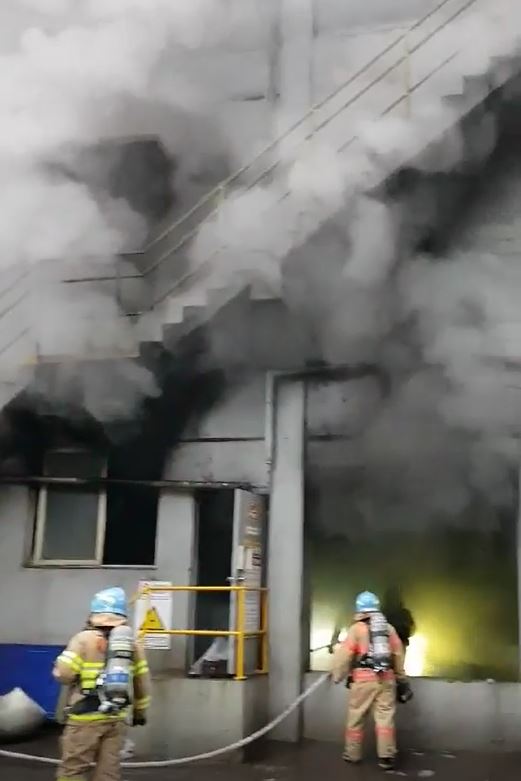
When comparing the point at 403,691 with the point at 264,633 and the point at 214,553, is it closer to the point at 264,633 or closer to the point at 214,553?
the point at 264,633

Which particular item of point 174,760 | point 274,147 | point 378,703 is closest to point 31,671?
point 174,760

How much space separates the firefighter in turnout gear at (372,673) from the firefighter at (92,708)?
7.25 feet

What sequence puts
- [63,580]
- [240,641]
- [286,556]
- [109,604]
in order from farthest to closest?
[63,580] → [286,556] → [240,641] → [109,604]

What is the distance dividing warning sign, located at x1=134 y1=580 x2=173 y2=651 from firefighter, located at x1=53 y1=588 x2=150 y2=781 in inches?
94.6

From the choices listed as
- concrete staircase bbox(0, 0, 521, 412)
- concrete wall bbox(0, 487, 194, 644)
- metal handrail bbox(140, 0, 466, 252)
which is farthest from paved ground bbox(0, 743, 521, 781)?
metal handrail bbox(140, 0, 466, 252)

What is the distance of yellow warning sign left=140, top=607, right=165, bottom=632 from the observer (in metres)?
7.23

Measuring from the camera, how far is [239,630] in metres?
6.96

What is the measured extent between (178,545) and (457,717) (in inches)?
114

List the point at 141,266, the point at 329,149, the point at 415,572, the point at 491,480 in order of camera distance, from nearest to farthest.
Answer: the point at 329,149, the point at 491,480, the point at 141,266, the point at 415,572

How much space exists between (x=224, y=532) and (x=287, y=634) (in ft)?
4.09

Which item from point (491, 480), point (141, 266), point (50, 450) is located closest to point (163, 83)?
point (141, 266)

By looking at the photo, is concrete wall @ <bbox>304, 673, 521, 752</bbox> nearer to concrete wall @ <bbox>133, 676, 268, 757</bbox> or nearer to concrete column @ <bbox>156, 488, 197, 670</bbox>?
concrete wall @ <bbox>133, 676, 268, 757</bbox>

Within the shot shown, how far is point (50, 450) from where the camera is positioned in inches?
346

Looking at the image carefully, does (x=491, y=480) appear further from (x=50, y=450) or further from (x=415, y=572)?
(x=50, y=450)
